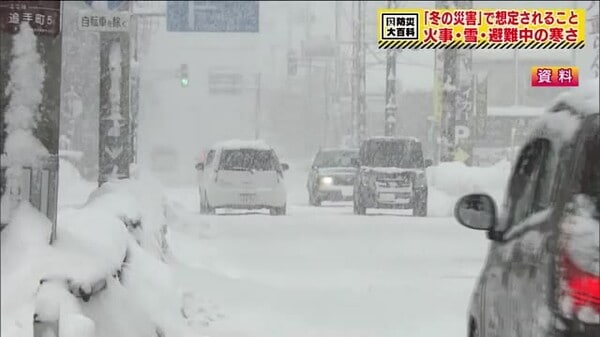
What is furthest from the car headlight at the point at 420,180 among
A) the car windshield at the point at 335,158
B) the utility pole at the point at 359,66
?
the utility pole at the point at 359,66

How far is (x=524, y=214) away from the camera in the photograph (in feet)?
16.4

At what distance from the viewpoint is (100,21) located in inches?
443

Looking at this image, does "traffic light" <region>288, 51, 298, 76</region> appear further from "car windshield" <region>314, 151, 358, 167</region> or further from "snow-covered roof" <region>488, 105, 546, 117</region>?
"snow-covered roof" <region>488, 105, 546, 117</region>

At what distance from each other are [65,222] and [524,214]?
8.94ft

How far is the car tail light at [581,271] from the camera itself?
3.72 metres

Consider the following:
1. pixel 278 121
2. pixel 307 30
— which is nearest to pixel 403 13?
pixel 307 30

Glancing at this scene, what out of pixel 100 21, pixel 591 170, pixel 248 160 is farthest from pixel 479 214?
pixel 248 160

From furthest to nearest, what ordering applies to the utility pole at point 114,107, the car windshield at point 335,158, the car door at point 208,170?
the car windshield at point 335,158 < the car door at point 208,170 < the utility pole at point 114,107

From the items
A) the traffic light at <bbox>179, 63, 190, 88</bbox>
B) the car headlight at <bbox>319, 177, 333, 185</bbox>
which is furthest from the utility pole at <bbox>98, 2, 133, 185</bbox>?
the traffic light at <bbox>179, 63, 190, 88</bbox>

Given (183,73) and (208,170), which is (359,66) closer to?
(183,73)

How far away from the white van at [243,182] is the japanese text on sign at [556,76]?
1176 centimetres

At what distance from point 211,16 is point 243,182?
5.02 meters

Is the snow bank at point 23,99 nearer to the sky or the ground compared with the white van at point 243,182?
nearer to the sky

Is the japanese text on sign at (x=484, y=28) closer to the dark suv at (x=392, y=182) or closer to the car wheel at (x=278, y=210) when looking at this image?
the car wheel at (x=278, y=210)
